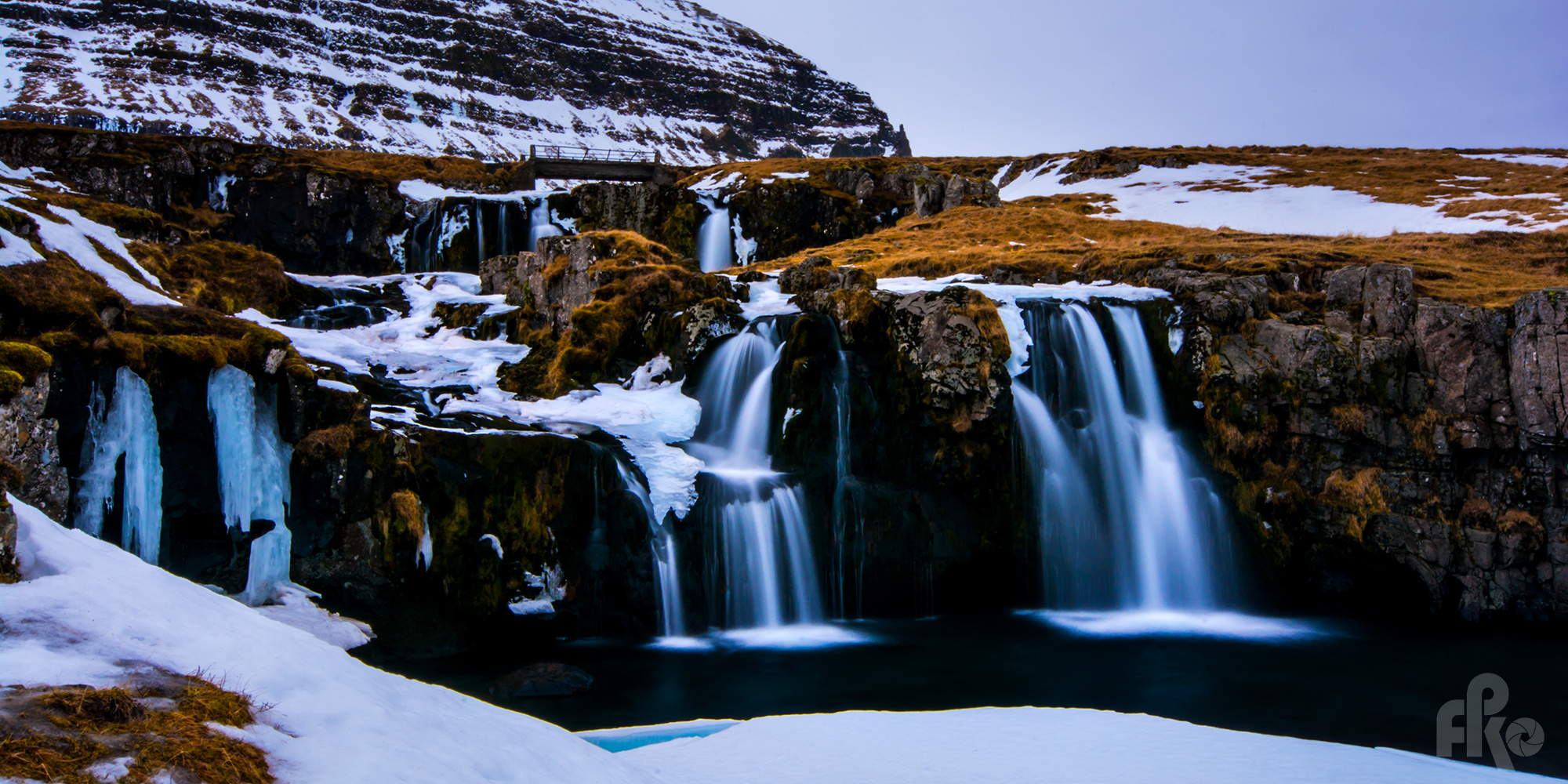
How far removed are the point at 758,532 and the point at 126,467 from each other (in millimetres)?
10164

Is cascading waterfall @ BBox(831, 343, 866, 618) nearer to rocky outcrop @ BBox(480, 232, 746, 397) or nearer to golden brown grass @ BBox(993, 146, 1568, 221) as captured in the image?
rocky outcrop @ BBox(480, 232, 746, 397)

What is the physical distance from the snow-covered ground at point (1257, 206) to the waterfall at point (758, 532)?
23565 mm

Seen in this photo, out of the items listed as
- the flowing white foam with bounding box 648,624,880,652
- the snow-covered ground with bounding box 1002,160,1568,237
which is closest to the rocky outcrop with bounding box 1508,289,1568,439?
the flowing white foam with bounding box 648,624,880,652

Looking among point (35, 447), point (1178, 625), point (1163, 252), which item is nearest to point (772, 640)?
point (1178, 625)

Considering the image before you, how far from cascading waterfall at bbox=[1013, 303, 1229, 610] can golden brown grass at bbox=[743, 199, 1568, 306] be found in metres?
5.26

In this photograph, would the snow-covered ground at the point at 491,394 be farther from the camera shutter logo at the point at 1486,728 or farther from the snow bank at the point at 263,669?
the camera shutter logo at the point at 1486,728

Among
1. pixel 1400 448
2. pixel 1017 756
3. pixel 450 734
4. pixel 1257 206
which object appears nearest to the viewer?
pixel 450 734

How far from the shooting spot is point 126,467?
494 inches

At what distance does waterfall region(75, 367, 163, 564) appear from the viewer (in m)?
12.1

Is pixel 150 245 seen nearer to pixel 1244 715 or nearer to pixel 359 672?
pixel 359 672

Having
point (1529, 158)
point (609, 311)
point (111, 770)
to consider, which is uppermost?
point (1529, 158)

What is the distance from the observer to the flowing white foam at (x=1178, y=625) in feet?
51.1

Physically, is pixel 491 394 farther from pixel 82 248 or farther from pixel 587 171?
pixel 587 171

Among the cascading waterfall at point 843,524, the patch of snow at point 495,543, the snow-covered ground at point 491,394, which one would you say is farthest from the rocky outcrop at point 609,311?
the patch of snow at point 495,543
